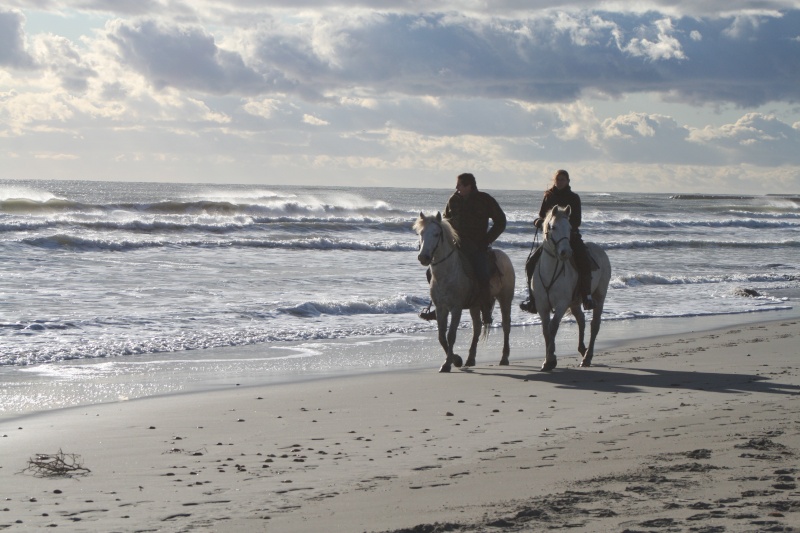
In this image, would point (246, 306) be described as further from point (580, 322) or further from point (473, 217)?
point (580, 322)

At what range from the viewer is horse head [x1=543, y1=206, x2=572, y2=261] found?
9875 millimetres

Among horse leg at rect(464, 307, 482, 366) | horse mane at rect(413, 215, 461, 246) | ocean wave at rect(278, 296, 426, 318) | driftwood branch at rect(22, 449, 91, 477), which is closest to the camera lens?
driftwood branch at rect(22, 449, 91, 477)

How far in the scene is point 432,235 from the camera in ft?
33.0

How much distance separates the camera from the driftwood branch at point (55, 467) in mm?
5418

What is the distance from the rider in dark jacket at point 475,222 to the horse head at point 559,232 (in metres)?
0.68

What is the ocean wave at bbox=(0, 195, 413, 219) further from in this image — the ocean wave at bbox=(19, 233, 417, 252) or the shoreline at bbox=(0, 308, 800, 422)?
the shoreline at bbox=(0, 308, 800, 422)

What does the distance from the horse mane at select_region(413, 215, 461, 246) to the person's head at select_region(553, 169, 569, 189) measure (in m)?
1.31

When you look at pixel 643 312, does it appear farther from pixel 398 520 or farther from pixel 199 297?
pixel 398 520

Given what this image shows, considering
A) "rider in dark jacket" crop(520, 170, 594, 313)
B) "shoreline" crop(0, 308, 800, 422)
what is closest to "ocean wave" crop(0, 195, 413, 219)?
"shoreline" crop(0, 308, 800, 422)

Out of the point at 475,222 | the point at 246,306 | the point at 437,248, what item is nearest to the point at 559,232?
the point at 475,222

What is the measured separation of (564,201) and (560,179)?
0.84 ft

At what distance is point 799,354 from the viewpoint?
436 inches

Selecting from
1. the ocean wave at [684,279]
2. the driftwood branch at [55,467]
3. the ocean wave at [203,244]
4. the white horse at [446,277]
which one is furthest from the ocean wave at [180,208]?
the driftwood branch at [55,467]

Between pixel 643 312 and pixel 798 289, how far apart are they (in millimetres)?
7628
